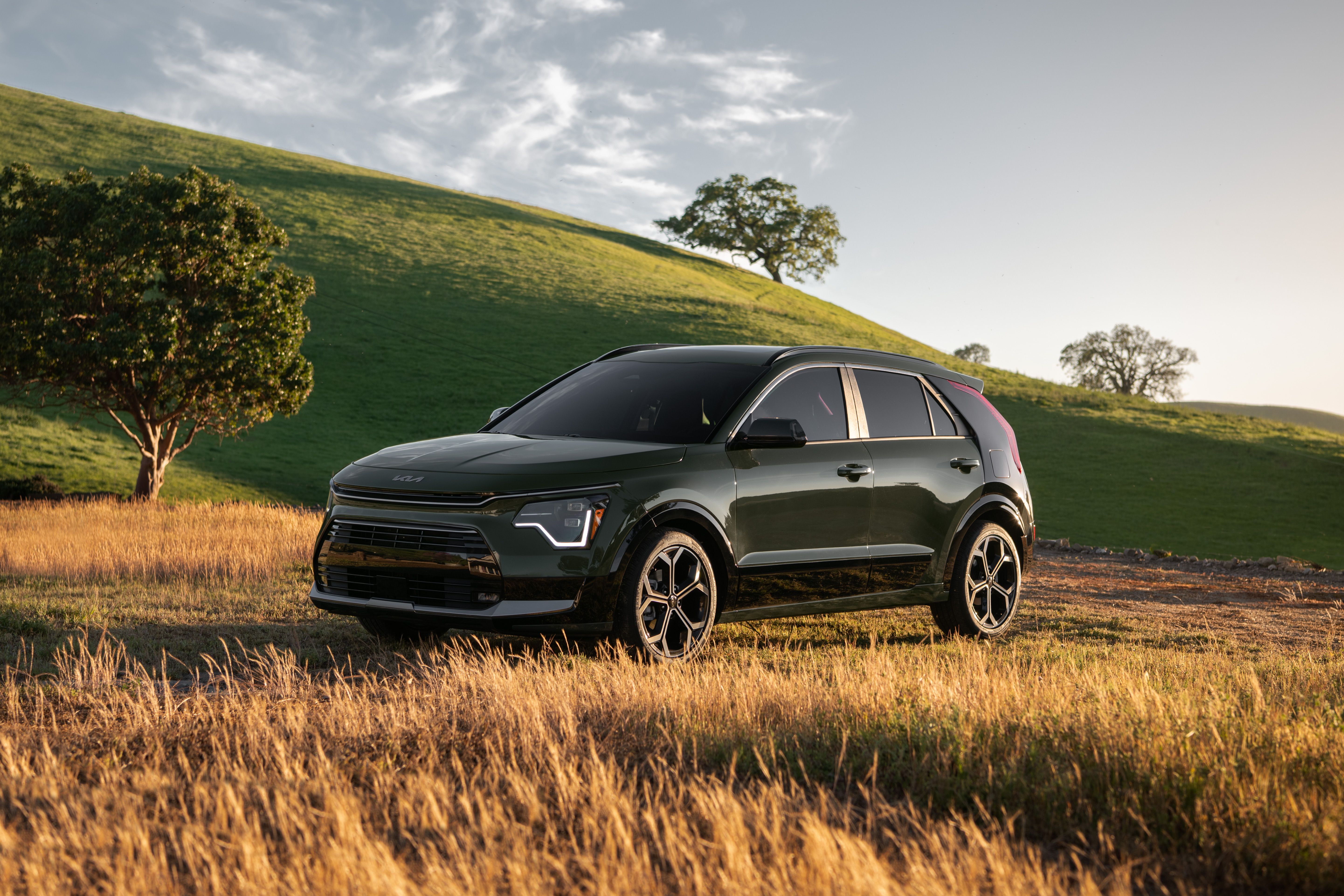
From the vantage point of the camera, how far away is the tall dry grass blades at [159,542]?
11.0 m

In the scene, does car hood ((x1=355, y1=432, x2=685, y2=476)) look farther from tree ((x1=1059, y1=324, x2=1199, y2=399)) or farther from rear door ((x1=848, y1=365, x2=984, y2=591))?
tree ((x1=1059, y1=324, x2=1199, y2=399))

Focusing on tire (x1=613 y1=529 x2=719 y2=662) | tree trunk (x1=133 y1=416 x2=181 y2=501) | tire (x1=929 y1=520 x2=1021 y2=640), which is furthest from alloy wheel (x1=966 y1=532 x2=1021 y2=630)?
tree trunk (x1=133 y1=416 x2=181 y2=501)

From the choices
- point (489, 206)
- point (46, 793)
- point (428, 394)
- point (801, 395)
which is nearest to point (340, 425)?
point (428, 394)

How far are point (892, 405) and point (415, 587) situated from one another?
3745 millimetres

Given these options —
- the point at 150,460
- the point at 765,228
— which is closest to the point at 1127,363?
the point at 765,228

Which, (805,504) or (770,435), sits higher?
(770,435)

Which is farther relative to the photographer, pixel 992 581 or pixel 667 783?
pixel 992 581

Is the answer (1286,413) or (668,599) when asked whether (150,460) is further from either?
(1286,413)

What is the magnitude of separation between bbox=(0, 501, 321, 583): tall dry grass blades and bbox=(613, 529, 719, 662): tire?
556cm

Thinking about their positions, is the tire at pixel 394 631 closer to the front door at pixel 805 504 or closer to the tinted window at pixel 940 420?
the front door at pixel 805 504

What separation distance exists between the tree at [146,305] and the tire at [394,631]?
14.7 meters

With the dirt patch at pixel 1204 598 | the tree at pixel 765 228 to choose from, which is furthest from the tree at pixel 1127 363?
the dirt patch at pixel 1204 598

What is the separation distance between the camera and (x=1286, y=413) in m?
128

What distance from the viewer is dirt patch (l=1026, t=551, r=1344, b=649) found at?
9969mm
